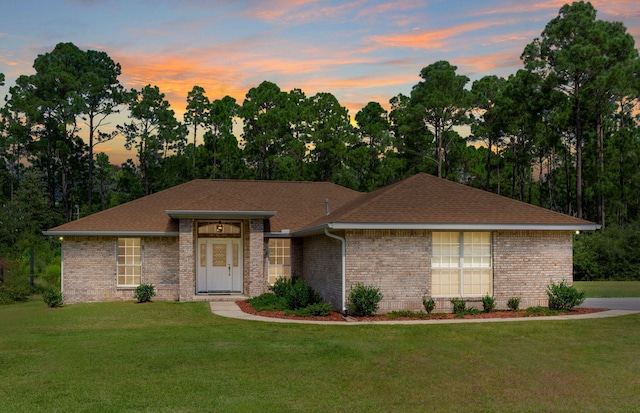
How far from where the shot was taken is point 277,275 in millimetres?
26406

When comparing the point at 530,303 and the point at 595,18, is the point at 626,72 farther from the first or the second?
the point at 530,303

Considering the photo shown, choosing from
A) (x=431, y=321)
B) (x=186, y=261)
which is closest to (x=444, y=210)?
(x=431, y=321)

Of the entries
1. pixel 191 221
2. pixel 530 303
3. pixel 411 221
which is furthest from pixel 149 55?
pixel 530 303

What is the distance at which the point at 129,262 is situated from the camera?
82.0ft

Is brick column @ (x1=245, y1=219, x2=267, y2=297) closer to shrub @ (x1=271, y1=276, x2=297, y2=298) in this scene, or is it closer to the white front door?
shrub @ (x1=271, y1=276, x2=297, y2=298)

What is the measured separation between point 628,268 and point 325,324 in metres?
28.6

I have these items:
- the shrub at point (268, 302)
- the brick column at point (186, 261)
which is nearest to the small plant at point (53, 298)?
the brick column at point (186, 261)

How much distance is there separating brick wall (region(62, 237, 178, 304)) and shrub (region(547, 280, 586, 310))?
13.6m

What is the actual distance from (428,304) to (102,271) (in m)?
12.8

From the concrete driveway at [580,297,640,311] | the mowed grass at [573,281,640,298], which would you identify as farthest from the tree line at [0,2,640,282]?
the concrete driveway at [580,297,640,311]

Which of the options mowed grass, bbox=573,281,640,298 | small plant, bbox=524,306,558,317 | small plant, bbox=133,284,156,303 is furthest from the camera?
mowed grass, bbox=573,281,640,298

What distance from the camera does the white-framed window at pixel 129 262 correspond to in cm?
2492

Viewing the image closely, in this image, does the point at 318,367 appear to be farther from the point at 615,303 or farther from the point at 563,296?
the point at 615,303

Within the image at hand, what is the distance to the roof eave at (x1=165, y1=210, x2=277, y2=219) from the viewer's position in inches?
919
